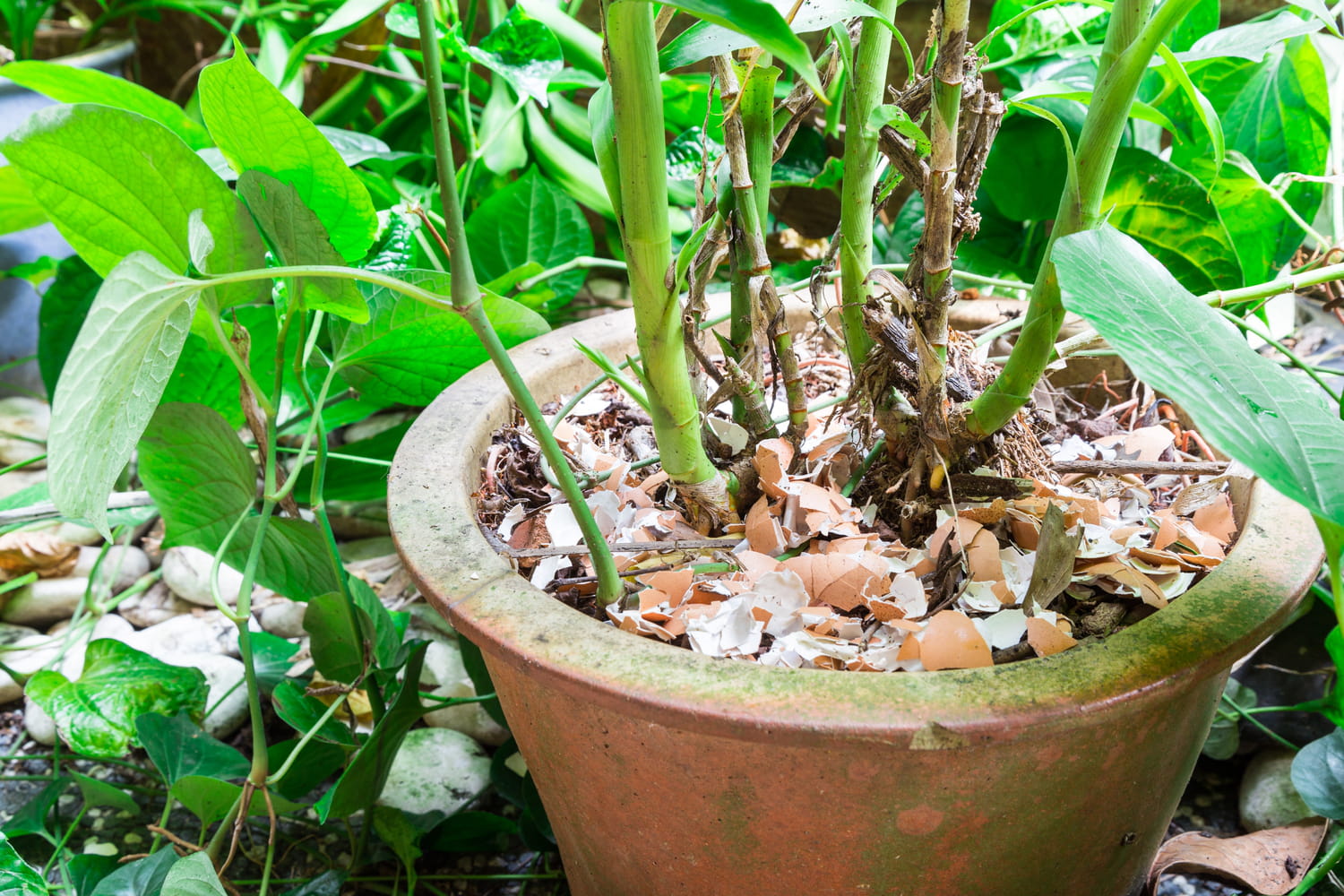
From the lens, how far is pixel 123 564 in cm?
118

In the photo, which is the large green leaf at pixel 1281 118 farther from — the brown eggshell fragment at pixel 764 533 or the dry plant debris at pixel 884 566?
the brown eggshell fragment at pixel 764 533

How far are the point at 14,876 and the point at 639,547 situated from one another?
0.40 m

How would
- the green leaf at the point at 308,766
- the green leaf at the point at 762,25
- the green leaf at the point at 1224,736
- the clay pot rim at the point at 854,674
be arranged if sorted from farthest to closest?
the green leaf at the point at 1224,736
the green leaf at the point at 308,766
the clay pot rim at the point at 854,674
the green leaf at the point at 762,25

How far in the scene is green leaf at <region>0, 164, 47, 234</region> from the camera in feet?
2.70

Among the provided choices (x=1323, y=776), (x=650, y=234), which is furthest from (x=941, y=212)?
(x=1323, y=776)

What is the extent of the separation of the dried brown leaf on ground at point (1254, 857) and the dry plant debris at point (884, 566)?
280mm

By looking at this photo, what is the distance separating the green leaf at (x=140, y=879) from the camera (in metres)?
0.62

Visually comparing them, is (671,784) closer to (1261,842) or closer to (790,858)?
(790,858)

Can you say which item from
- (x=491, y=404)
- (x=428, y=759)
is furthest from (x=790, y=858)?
(x=428, y=759)

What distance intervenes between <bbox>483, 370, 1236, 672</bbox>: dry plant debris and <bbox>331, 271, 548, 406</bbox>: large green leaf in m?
0.13

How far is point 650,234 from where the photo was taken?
49cm

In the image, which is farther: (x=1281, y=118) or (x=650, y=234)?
(x=1281, y=118)

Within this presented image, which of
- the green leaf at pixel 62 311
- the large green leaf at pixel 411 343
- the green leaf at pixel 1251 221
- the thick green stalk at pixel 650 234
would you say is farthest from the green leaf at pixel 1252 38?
the green leaf at pixel 62 311

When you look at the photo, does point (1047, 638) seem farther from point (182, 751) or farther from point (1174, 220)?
point (182, 751)
